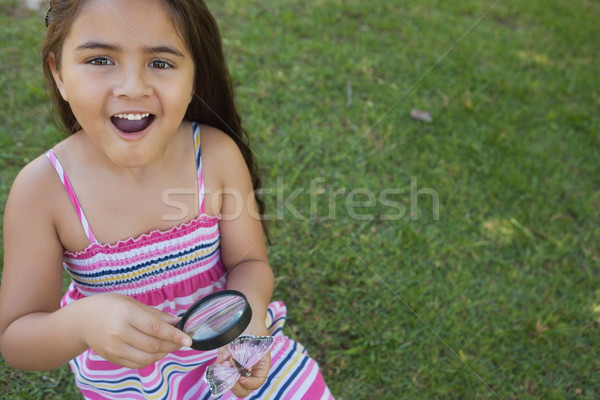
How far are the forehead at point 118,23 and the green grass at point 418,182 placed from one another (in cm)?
141

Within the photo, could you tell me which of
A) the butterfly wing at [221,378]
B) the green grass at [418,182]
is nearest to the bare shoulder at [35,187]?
the butterfly wing at [221,378]

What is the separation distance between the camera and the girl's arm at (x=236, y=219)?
5.70ft

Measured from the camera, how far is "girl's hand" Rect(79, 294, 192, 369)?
1.29 meters

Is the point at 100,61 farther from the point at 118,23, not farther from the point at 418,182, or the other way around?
the point at 418,182

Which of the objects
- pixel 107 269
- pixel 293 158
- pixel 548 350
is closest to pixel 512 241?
pixel 548 350

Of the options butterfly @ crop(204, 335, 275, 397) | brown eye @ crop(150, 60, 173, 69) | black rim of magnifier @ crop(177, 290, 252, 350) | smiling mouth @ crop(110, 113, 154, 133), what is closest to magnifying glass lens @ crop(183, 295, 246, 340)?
black rim of magnifier @ crop(177, 290, 252, 350)

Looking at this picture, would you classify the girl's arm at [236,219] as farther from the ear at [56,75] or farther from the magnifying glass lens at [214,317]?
the ear at [56,75]

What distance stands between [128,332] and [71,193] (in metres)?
0.50

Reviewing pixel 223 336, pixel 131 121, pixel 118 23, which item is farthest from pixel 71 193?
pixel 223 336

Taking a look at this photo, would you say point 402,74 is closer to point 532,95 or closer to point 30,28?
point 532,95

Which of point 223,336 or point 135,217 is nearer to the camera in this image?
point 223,336

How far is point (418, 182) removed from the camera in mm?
3074

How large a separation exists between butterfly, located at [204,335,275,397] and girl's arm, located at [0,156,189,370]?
175 mm

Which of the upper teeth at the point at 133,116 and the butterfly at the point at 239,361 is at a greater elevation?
the upper teeth at the point at 133,116
